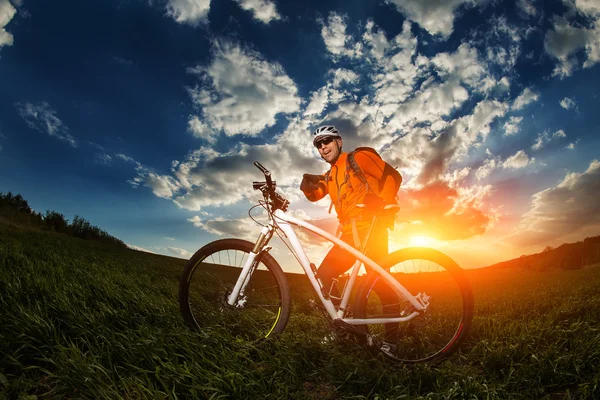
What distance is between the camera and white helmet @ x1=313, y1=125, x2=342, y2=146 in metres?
4.59

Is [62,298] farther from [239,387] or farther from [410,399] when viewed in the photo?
[410,399]

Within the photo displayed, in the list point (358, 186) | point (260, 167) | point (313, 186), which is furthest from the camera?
point (313, 186)

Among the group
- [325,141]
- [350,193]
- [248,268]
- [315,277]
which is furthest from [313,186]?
[248,268]

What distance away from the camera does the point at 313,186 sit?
4.50 m

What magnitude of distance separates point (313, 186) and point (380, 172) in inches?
36.2

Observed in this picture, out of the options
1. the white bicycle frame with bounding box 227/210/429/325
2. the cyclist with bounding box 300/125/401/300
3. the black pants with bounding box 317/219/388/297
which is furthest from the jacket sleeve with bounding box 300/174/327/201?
the black pants with bounding box 317/219/388/297

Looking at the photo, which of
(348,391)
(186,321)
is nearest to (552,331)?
(348,391)

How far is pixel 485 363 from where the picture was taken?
3.38 meters

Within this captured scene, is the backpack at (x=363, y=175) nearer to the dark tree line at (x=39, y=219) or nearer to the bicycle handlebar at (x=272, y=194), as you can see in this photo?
the bicycle handlebar at (x=272, y=194)

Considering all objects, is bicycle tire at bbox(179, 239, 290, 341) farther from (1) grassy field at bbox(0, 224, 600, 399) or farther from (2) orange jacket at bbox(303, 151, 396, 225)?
(2) orange jacket at bbox(303, 151, 396, 225)

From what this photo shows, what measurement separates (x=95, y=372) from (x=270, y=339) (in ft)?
5.27

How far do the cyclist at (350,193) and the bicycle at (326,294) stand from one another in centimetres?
17

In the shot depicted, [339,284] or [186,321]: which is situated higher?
[339,284]

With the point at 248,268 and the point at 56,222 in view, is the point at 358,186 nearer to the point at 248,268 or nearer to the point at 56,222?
the point at 248,268
